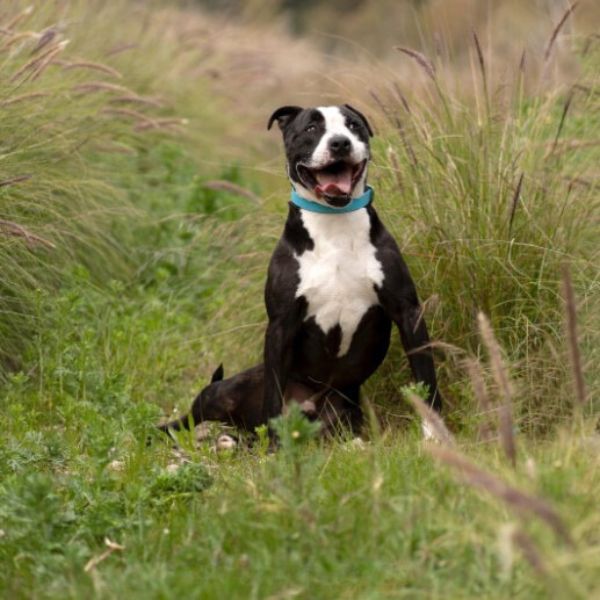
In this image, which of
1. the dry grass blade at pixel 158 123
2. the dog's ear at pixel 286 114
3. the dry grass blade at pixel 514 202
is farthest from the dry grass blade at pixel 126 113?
the dry grass blade at pixel 514 202

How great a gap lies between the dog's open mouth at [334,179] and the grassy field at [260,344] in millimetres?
564

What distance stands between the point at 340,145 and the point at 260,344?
59.5 inches

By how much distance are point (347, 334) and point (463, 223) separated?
0.75 m

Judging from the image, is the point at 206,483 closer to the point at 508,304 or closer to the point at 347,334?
the point at 347,334

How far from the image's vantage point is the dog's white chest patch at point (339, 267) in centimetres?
522

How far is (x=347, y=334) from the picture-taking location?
5355mm

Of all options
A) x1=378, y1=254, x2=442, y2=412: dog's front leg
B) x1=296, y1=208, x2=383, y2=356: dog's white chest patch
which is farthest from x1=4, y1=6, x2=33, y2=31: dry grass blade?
x1=378, y1=254, x2=442, y2=412: dog's front leg

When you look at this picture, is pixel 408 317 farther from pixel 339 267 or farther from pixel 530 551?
pixel 530 551

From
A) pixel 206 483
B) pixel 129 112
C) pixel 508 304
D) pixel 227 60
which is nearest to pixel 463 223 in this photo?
pixel 508 304

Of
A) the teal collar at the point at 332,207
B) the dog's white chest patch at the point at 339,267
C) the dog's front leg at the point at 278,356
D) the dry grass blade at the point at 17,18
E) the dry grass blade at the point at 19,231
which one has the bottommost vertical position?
the dog's front leg at the point at 278,356

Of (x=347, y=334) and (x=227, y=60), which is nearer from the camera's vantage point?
(x=347, y=334)

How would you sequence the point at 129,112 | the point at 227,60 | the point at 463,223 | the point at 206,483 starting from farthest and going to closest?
the point at 227,60
the point at 129,112
the point at 463,223
the point at 206,483

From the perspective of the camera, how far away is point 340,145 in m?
5.07

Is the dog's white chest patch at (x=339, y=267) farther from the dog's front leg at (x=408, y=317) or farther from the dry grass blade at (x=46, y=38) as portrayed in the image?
the dry grass blade at (x=46, y=38)
